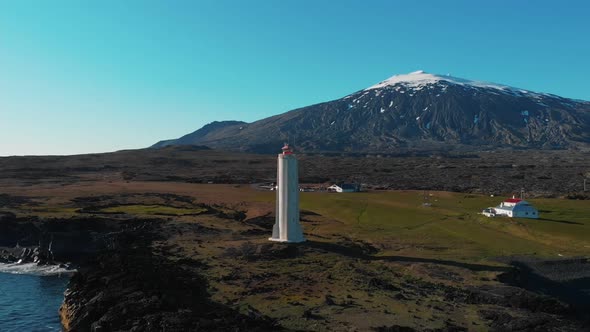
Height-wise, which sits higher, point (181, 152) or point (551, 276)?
point (181, 152)

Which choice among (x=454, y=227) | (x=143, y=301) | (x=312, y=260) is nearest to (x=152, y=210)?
(x=312, y=260)


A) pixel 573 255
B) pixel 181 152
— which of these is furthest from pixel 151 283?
pixel 181 152

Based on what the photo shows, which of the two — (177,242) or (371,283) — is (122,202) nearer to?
(177,242)

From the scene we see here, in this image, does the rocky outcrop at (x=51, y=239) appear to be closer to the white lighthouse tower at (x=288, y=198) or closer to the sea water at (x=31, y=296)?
the sea water at (x=31, y=296)

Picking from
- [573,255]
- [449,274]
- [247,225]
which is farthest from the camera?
[247,225]

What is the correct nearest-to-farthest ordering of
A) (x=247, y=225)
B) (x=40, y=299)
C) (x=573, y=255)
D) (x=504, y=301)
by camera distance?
(x=504, y=301) < (x=40, y=299) < (x=573, y=255) < (x=247, y=225)
